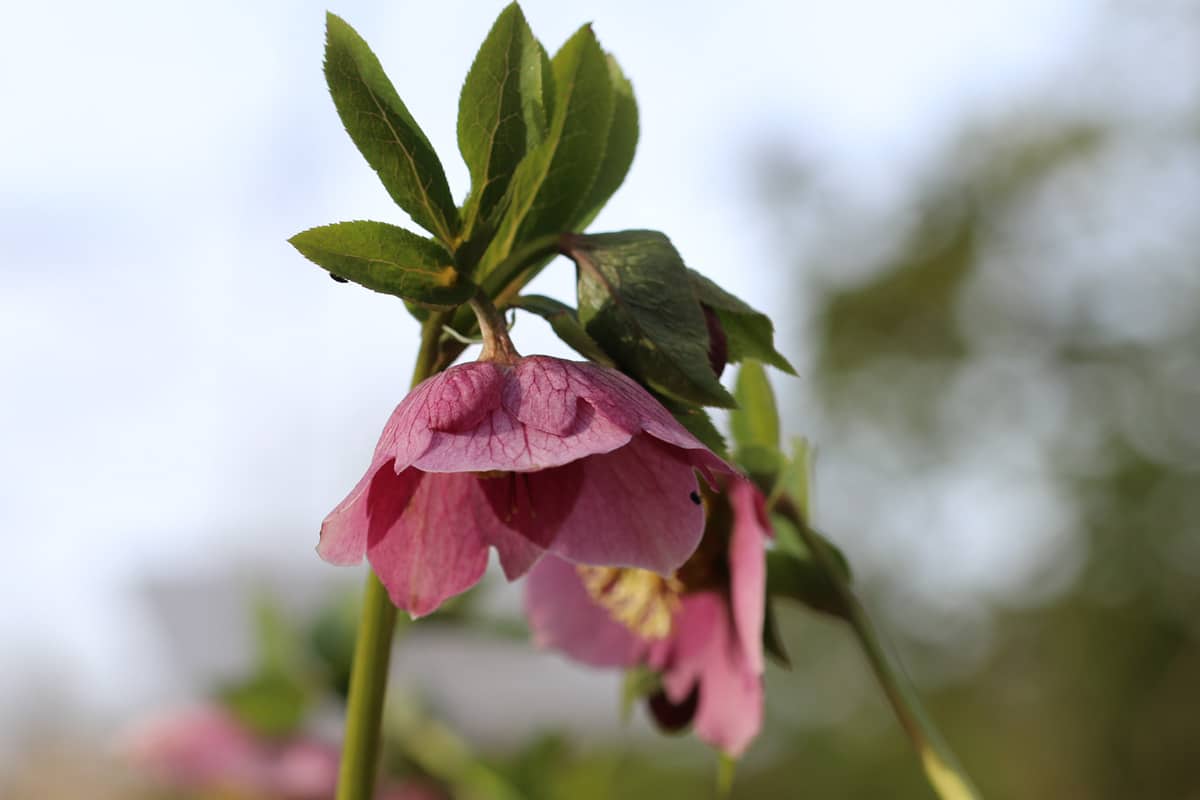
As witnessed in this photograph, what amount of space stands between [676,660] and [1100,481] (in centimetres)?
684

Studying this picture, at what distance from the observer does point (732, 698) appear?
0.45 metres

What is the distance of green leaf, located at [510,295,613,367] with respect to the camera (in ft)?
1.10

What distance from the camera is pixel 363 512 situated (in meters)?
0.33

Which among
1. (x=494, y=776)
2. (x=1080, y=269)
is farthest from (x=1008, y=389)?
(x=494, y=776)

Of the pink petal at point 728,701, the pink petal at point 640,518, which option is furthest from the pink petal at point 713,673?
the pink petal at point 640,518

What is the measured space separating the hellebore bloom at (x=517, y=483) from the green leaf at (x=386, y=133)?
0.06 metres

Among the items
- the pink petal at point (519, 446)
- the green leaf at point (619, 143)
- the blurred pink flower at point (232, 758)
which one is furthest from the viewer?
the blurred pink flower at point (232, 758)

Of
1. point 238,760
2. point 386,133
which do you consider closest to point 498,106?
point 386,133

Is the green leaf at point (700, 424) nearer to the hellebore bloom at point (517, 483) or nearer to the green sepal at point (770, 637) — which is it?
the hellebore bloom at point (517, 483)

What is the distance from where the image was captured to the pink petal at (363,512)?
0.31 metres

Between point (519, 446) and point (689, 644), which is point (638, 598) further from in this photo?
point (519, 446)

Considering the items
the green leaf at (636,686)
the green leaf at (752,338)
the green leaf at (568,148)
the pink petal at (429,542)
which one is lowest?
the green leaf at (636,686)

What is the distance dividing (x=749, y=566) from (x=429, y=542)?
0.13 metres

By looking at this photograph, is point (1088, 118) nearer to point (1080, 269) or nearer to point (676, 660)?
point (1080, 269)
